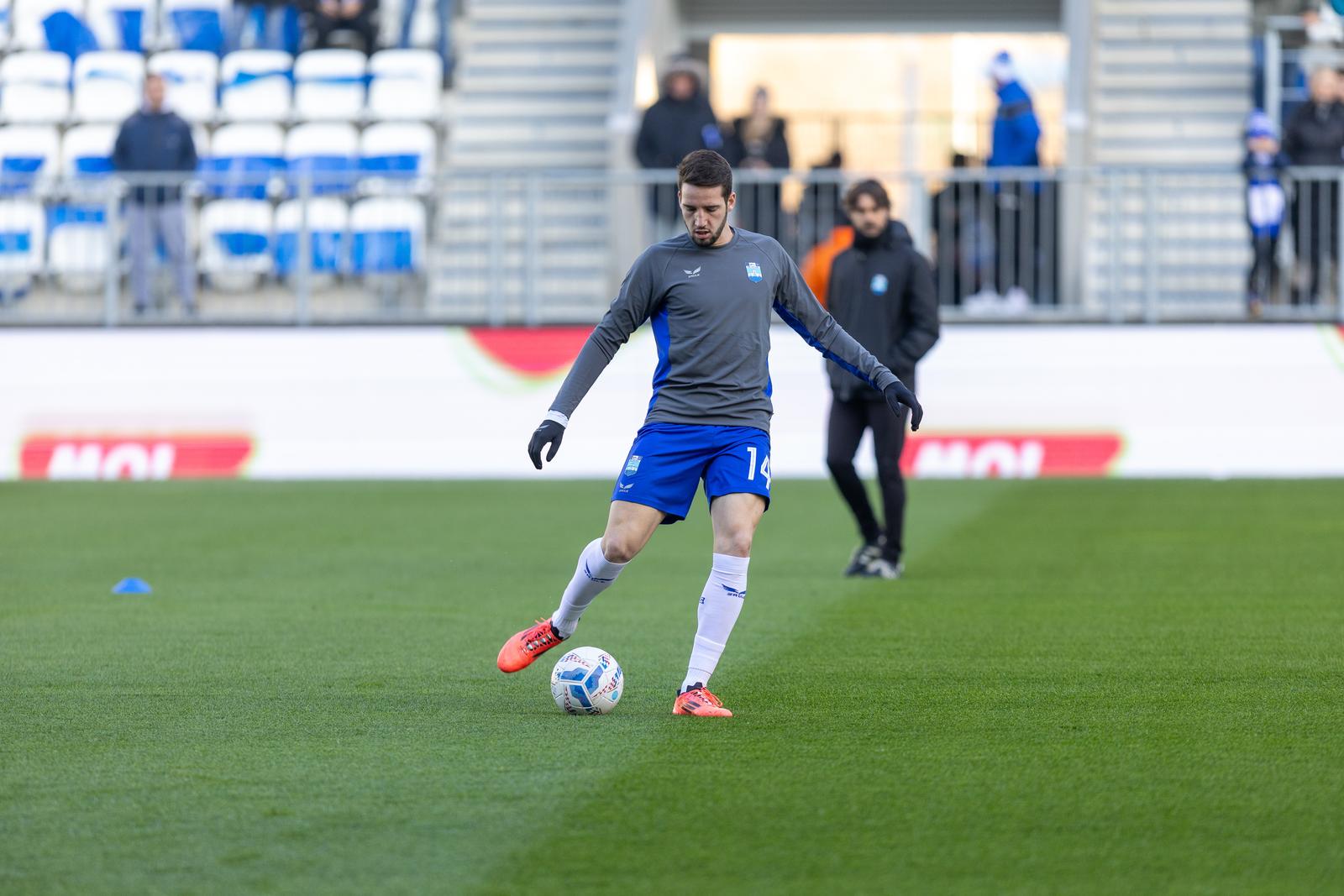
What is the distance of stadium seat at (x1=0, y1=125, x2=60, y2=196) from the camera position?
23.6m

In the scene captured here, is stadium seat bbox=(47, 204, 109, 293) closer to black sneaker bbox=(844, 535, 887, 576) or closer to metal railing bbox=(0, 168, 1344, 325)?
metal railing bbox=(0, 168, 1344, 325)

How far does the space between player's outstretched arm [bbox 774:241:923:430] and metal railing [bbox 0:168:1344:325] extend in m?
10.4

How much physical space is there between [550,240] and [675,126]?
5.16 ft

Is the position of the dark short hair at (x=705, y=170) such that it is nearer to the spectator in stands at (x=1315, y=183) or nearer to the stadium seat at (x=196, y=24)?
the spectator in stands at (x=1315, y=183)

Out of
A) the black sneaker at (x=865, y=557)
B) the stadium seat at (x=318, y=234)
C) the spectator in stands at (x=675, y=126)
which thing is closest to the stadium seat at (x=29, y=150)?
the stadium seat at (x=318, y=234)

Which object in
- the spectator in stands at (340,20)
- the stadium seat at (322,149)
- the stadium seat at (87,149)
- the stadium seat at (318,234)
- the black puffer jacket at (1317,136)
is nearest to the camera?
the black puffer jacket at (1317,136)

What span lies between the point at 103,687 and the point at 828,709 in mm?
2610

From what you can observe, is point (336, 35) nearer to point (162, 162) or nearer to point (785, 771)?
point (162, 162)

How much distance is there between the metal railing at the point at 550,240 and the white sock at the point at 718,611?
11.0 meters

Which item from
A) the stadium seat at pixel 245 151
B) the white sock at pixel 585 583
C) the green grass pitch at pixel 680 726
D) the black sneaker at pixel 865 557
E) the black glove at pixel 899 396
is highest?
the stadium seat at pixel 245 151

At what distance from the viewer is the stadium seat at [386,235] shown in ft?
Result: 61.1

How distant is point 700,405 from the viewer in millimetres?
7062

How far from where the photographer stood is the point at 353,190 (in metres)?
18.4

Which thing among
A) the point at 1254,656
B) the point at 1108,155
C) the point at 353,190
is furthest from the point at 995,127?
the point at 1254,656
